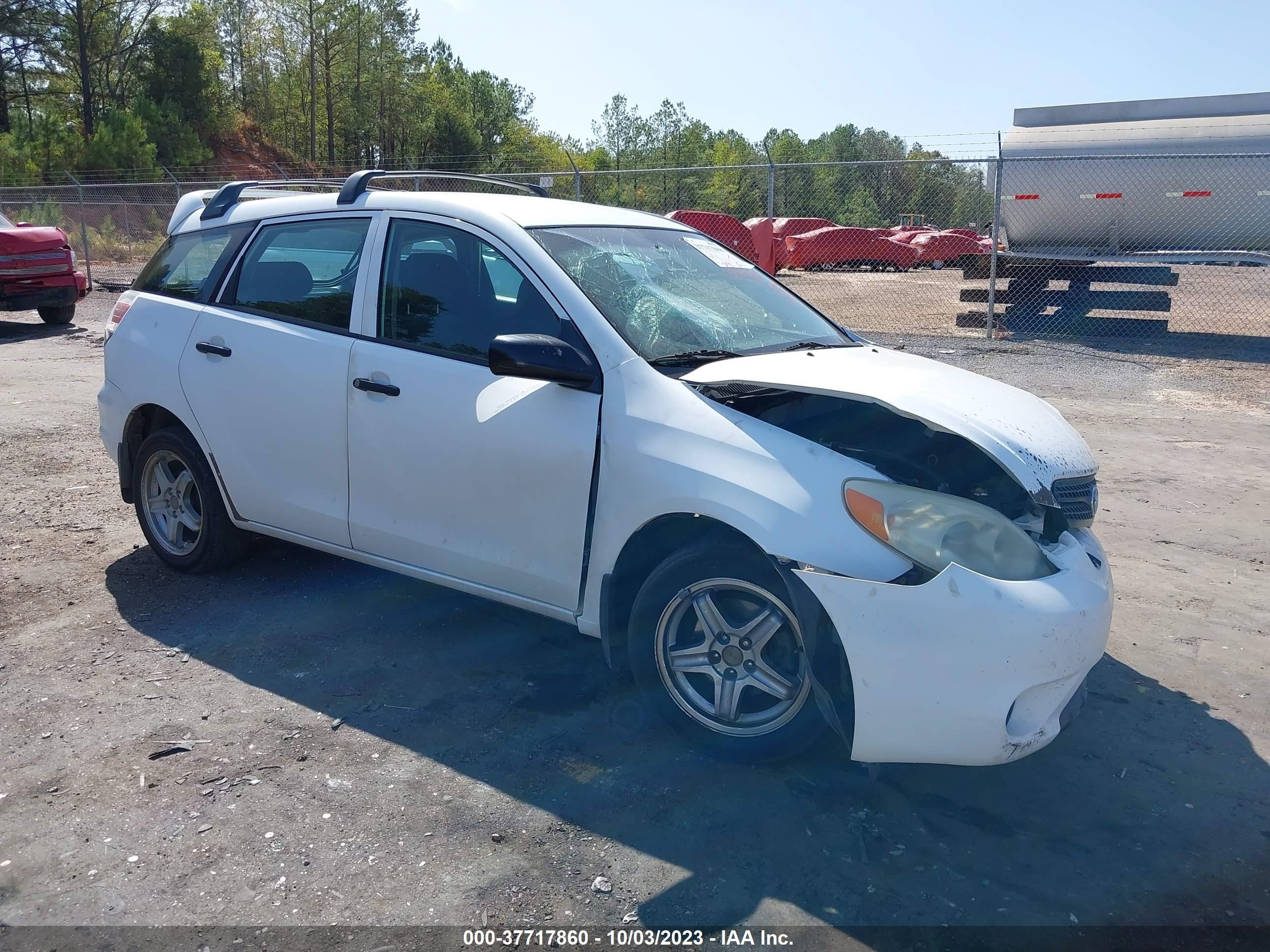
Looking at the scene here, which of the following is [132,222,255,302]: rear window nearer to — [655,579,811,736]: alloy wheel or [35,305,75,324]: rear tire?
[655,579,811,736]: alloy wheel

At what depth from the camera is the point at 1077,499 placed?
11.3 ft

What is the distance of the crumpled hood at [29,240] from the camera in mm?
14188

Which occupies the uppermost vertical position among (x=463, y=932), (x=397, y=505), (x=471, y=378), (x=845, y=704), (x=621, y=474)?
(x=471, y=378)

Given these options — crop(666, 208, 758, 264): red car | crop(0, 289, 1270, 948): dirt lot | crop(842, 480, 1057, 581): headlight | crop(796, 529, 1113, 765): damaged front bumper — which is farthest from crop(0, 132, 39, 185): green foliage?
crop(796, 529, 1113, 765): damaged front bumper

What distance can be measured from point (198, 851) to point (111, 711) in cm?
107

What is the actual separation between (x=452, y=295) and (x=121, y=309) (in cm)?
221

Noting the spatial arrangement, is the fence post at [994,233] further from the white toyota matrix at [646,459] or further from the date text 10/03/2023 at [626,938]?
the date text 10/03/2023 at [626,938]

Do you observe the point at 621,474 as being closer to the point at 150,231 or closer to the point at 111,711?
the point at 111,711

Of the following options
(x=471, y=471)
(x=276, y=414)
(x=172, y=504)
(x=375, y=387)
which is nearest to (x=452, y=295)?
(x=375, y=387)

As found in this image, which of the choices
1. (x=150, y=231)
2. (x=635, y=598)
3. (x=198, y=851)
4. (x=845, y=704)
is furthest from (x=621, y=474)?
(x=150, y=231)

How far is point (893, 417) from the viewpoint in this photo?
3.50 m

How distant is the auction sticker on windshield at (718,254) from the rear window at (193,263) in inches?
80.3

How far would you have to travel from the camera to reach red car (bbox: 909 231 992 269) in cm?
3478

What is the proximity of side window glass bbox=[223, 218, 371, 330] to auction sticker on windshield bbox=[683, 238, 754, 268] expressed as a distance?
1.41m
